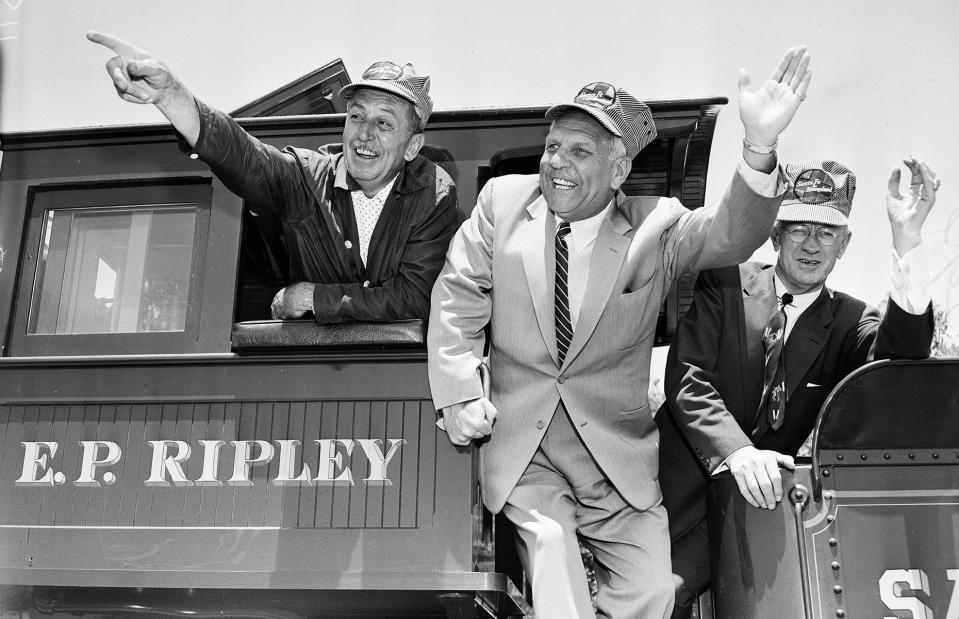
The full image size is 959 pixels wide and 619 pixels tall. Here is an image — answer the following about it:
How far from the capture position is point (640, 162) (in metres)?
3.11

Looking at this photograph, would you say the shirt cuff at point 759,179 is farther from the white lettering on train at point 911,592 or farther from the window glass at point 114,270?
the window glass at point 114,270

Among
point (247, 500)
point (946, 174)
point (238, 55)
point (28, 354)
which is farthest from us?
point (946, 174)

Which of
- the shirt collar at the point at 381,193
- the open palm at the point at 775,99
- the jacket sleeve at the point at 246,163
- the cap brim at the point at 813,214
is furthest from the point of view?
the cap brim at the point at 813,214

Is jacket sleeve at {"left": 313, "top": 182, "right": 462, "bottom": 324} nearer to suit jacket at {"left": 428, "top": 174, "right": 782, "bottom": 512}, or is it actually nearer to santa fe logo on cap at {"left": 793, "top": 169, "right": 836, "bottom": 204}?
suit jacket at {"left": 428, "top": 174, "right": 782, "bottom": 512}

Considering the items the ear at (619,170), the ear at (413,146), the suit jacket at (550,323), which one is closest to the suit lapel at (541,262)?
the suit jacket at (550,323)

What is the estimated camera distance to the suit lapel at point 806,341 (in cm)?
283

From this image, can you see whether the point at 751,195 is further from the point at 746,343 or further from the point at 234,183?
the point at 234,183

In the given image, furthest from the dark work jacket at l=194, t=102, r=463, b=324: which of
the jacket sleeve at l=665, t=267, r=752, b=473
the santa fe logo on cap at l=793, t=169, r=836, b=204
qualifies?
the santa fe logo on cap at l=793, t=169, r=836, b=204

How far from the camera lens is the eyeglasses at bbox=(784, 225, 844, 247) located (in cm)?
299

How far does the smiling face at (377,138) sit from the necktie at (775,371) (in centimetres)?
129

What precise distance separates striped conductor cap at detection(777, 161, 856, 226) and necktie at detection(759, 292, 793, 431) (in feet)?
0.98

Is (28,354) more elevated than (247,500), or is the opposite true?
(28,354)

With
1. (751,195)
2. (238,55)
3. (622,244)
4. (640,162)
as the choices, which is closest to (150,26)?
(238,55)

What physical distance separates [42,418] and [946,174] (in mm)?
5541
